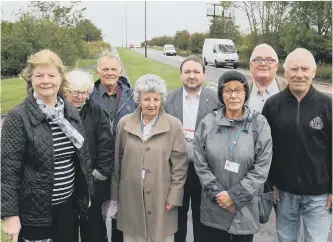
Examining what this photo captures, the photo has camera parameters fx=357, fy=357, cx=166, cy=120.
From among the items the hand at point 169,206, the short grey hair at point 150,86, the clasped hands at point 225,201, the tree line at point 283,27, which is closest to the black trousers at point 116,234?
the hand at point 169,206

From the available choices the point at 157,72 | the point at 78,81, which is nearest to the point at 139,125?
the point at 78,81

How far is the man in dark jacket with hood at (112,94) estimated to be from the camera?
369cm

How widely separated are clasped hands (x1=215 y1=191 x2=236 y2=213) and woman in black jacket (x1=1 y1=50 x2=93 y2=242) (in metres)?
1.10

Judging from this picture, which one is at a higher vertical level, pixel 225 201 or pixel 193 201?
pixel 225 201

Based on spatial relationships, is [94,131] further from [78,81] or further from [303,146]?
[303,146]

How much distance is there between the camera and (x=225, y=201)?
2895 millimetres

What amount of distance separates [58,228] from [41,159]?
65cm

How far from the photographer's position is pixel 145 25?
5075cm

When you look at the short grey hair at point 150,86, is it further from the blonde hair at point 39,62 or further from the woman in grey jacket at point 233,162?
the blonde hair at point 39,62

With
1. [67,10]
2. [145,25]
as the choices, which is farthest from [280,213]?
[145,25]

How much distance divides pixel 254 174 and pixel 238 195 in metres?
0.21

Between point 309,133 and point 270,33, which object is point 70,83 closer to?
point 309,133

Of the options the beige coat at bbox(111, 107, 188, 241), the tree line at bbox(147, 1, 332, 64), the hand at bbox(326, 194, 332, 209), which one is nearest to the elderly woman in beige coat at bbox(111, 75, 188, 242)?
the beige coat at bbox(111, 107, 188, 241)

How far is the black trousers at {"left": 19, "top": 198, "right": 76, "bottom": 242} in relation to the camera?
2.68m
